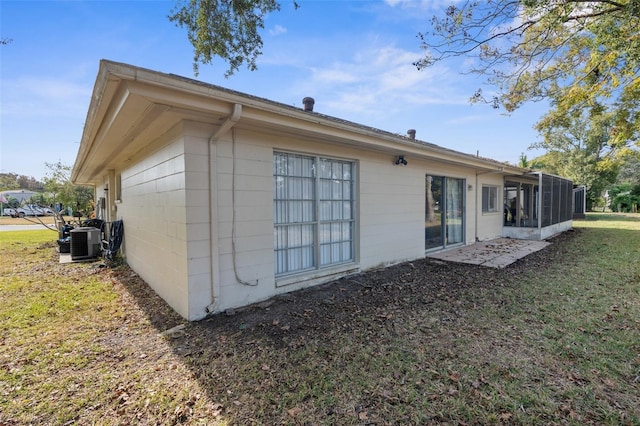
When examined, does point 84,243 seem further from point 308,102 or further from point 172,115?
point 308,102

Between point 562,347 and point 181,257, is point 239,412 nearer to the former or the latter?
point 181,257

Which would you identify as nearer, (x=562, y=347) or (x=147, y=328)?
(x=562, y=347)

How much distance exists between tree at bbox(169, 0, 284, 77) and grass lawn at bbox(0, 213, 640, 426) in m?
5.52

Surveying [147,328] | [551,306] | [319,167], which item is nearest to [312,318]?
[147,328]

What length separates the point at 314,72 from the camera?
348 inches

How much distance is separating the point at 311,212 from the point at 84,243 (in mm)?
6684

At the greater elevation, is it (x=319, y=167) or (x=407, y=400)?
(x=319, y=167)

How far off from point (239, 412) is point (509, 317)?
140 inches

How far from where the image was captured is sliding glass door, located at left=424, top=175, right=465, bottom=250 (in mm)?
7879

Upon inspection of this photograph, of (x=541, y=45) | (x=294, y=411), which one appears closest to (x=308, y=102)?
(x=541, y=45)

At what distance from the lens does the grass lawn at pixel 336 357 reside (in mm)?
2180

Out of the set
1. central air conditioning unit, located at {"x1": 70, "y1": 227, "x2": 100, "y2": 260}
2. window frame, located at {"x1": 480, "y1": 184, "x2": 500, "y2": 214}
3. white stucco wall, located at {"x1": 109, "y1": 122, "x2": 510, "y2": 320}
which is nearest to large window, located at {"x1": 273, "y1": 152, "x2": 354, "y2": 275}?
white stucco wall, located at {"x1": 109, "y1": 122, "x2": 510, "y2": 320}

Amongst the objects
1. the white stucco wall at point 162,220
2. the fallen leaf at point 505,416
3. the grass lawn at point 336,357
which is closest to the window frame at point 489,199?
the grass lawn at point 336,357

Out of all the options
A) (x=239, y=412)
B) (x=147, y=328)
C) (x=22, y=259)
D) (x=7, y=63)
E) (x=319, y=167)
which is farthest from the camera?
(x=22, y=259)
